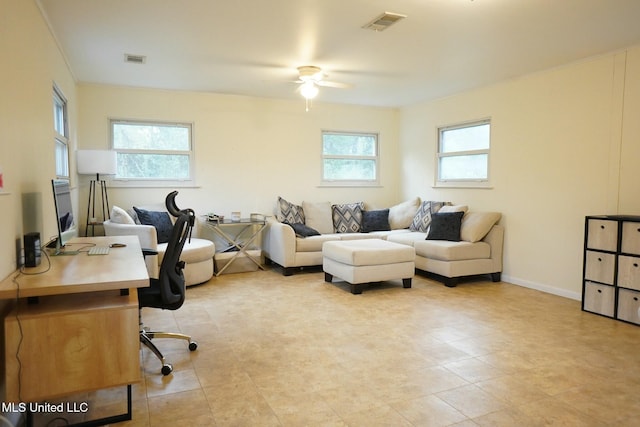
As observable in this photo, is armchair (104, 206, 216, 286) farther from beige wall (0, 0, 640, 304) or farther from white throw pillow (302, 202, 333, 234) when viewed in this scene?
white throw pillow (302, 202, 333, 234)

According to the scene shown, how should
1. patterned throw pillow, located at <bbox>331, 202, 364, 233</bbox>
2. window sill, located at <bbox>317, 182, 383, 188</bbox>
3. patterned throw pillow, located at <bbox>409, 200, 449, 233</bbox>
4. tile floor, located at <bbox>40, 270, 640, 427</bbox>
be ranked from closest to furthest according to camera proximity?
tile floor, located at <bbox>40, 270, 640, 427</bbox> < patterned throw pillow, located at <bbox>409, 200, 449, 233</bbox> < patterned throw pillow, located at <bbox>331, 202, 364, 233</bbox> < window sill, located at <bbox>317, 182, 383, 188</bbox>

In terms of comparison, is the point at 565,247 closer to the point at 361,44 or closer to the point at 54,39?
the point at 361,44

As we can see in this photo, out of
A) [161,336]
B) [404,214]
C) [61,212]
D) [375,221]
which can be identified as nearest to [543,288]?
[404,214]

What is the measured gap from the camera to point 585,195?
422cm

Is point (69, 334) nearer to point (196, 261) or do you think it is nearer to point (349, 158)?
point (196, 261)

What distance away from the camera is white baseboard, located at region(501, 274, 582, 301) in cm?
431

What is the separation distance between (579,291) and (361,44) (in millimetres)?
3203

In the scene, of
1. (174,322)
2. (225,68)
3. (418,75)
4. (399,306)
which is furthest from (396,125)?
(174,322)

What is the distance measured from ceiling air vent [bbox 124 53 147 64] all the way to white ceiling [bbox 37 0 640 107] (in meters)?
0.06

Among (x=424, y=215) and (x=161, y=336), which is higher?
(x=424, y=215)

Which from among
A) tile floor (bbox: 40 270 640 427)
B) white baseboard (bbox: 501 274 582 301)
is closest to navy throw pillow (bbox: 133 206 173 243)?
tile floor (bbox: 40 270 640 427)

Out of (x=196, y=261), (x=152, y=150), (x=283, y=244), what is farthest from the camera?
(x=152, y=150)

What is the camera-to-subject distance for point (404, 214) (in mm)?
6289

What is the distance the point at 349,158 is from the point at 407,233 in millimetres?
1642
